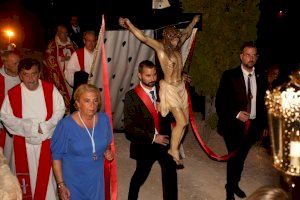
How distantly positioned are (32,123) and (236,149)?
2.48 metres

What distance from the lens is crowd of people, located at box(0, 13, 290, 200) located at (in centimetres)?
387

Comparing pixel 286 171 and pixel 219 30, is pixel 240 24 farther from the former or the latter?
pixel 286 171

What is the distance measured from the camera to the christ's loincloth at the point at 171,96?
6.04 m

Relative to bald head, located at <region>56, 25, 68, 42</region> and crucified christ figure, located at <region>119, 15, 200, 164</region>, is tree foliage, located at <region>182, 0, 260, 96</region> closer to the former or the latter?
crucified christ figure, located at <region>119, 15, 200, 164</region>

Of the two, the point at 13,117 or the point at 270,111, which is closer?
the point at 270,111

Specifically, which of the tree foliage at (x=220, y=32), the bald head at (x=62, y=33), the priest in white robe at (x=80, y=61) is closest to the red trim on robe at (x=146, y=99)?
the priest in white robe at (x=80, y=61)

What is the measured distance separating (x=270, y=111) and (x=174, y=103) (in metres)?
3.19

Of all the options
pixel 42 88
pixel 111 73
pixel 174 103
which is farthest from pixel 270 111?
pixel 111 73

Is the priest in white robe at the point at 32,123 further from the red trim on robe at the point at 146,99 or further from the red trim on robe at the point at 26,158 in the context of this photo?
the red trim on robe at the point at 146,99

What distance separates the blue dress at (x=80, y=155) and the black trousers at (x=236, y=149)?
1.97 metres

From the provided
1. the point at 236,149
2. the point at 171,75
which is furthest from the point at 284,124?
the point at 171,75

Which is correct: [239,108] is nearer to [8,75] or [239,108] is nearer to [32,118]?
[32,118]

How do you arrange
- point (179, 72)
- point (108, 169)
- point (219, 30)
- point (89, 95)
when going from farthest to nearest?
point (219, 30)
point (179, 72)
point (108, 169)
point (89, 95)

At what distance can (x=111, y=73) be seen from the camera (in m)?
6.41
